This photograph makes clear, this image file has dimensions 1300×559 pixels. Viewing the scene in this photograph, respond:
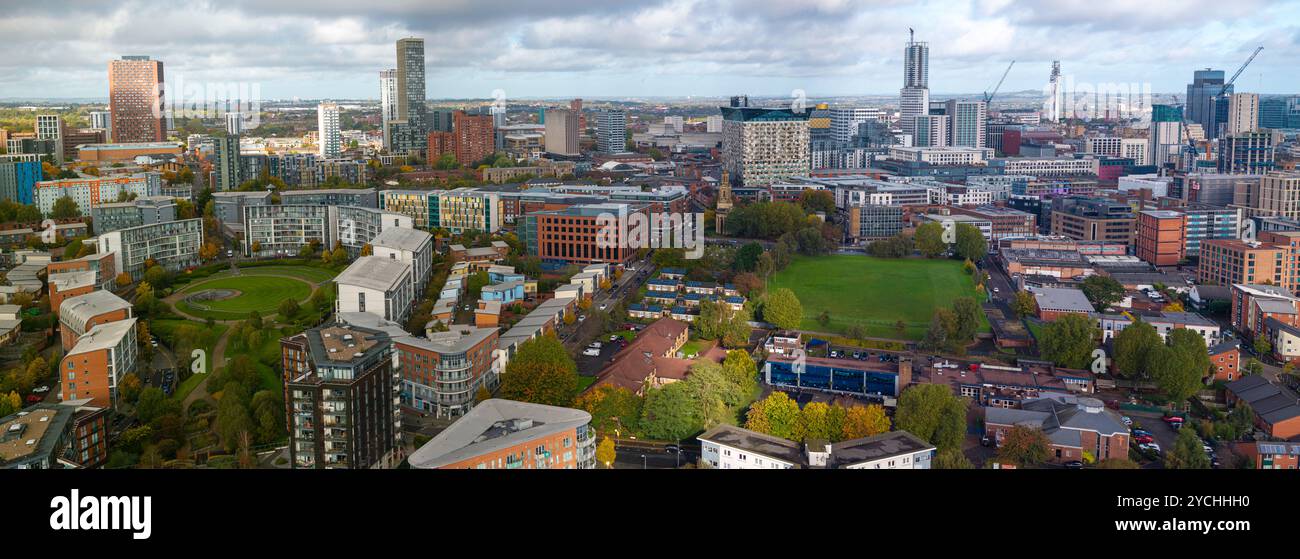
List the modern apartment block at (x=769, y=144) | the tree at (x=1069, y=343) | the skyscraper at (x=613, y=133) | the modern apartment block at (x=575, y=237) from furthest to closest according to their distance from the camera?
the skyscraper at (x=613, y=133), the modern apartment block at (x=769, y=144), the modern apartment block at (x=575, y=237), the tree at (x=1069, y=343)

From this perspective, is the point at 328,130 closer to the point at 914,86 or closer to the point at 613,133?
the point at 613,133

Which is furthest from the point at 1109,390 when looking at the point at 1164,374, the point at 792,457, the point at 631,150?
the point at 631,150

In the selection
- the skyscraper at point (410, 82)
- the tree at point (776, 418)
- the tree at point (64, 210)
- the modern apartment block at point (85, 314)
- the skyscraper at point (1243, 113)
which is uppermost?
the skyscraper at point (410, 82)

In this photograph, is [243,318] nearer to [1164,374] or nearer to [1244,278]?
[1164,374]

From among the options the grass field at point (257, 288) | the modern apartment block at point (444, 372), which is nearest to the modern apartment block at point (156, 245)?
the grass field at point (257, 288)

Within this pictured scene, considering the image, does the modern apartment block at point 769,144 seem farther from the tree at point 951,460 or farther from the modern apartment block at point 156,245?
the tree at point 951,460

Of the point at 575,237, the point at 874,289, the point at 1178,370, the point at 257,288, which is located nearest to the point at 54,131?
the point at 257,288
